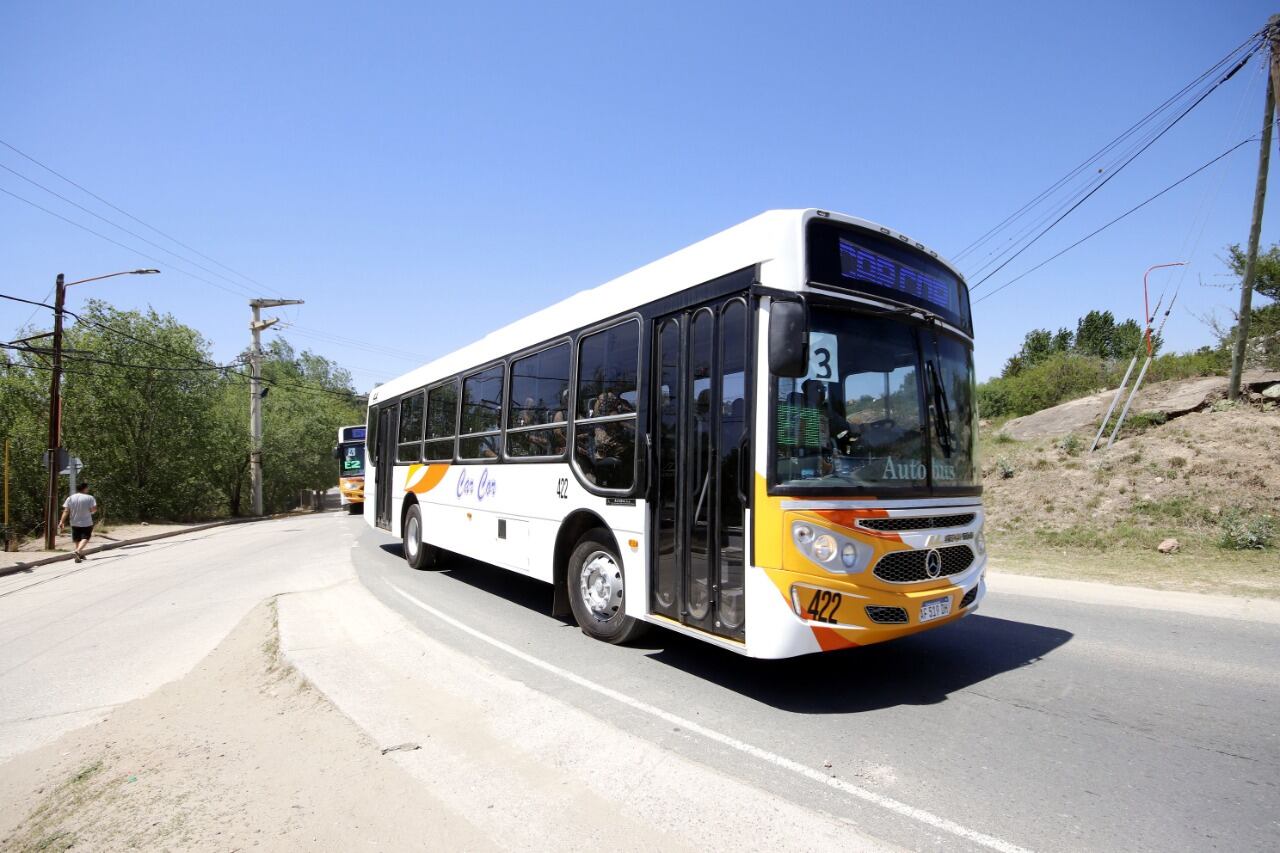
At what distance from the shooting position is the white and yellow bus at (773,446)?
4.43m

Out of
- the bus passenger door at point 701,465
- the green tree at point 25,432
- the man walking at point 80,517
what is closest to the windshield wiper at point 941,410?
the bus passenger door at point 701,465

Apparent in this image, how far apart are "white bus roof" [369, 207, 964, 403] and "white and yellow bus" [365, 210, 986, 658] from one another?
19 millimetres

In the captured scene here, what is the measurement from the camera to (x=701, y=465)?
16.9ft

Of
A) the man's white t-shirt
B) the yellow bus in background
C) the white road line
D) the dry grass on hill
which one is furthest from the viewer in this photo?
the yellow bus in background

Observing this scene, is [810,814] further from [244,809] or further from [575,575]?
[575,575]

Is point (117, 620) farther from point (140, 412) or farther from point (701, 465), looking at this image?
point (140, 412)

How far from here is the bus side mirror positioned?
430 centimetres

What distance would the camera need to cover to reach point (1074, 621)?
23.6ft

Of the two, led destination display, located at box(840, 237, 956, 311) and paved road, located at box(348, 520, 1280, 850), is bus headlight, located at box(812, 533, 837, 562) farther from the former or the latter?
led destination display, located at box(840, 237, 956, 311)

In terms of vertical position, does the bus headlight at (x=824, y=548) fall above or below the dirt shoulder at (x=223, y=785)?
above

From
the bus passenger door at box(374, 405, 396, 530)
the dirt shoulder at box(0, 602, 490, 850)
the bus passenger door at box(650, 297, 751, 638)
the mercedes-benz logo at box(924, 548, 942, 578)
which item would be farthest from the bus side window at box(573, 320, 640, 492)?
the bus passenger door at box(374, 405, 396, 530)

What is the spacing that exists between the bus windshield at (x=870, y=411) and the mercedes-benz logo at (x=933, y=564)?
481 millimetres

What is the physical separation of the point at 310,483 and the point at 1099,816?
152 ft

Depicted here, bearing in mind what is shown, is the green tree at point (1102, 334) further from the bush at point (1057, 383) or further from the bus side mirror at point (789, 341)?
the bus side mirror at point (789, 341)
